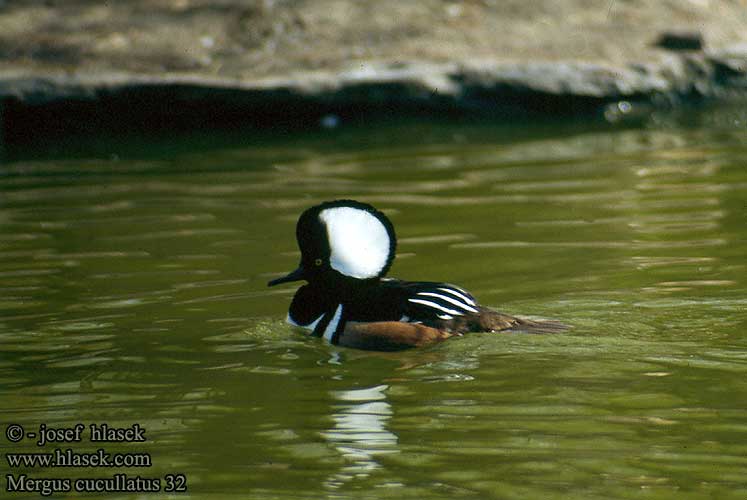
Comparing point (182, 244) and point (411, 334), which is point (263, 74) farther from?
point (411, 334)

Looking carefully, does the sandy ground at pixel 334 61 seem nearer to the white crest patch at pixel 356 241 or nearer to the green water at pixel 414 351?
the green water at pixel 414 351

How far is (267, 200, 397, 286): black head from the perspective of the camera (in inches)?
230

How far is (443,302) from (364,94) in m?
6.72

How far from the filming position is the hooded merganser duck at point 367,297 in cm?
576

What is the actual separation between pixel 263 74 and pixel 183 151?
1141 millimetres

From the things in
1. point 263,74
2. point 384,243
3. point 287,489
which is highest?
point 263,74

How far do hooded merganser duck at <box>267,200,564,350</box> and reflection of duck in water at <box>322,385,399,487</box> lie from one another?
20.2 inches

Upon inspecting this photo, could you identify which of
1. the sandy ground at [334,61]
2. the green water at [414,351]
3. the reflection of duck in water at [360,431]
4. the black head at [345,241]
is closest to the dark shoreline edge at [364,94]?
the sandy ground at [334,61]

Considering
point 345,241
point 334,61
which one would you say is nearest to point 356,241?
point 345,241

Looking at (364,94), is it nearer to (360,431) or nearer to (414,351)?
(414,351)

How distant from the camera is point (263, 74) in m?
12.3

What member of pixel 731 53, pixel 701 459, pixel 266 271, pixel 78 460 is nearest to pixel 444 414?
pixel 701 459

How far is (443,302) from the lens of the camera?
18.9 ft

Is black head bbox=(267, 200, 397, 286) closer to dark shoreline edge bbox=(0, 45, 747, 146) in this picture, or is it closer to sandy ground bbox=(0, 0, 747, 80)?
dark shoreline edge bbox=(0, 45, 747, 146)
